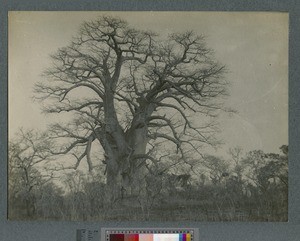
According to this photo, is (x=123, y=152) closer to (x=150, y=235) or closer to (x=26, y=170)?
→ (x=26, y=170)

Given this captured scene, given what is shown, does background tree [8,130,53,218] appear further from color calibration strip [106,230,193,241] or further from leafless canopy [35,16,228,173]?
color calibration strip [106,230,193,241]

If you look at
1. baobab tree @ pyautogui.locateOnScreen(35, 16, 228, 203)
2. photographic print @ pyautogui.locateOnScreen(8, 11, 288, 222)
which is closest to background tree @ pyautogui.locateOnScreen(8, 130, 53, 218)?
photographic print @ pyautogui.locateOnScreen(8, 11, 288, 222)

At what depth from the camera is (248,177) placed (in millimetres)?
3887

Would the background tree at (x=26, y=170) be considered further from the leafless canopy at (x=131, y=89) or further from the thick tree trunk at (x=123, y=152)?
the thick tree trunk at (x=123, y=152)

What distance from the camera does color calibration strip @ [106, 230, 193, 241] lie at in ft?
8.09

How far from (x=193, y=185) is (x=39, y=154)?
1.02m

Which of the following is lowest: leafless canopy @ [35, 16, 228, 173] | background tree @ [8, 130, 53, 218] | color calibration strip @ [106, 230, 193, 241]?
color calibration strip @ [106, 230, 193, 241]

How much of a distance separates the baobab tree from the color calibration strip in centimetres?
132

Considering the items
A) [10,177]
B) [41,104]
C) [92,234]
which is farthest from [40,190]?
[92,234]

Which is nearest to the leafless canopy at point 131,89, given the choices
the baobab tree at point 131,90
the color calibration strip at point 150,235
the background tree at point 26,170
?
the baobab tree at point 131,90

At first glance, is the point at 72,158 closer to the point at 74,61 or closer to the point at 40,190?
the point at 40,190

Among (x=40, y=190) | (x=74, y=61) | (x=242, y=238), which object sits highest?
(x=74, y=61)

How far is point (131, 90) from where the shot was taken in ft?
12.8

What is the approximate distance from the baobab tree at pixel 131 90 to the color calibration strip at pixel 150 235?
1318 millimetres
